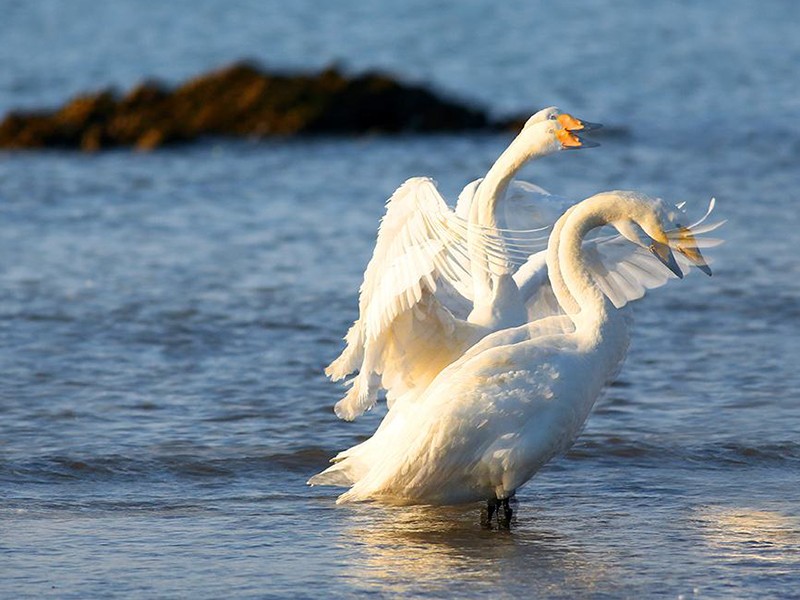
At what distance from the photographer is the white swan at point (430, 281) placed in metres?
7.84

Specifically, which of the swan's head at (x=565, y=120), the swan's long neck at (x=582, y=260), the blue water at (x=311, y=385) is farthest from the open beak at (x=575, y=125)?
the blue water at (x=311, y=385)

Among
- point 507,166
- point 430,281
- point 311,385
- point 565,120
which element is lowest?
point 311,385

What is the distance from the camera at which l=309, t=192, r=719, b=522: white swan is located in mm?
7652

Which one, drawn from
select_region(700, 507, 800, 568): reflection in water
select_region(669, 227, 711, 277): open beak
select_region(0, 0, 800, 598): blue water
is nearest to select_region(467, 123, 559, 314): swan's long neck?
select_region(669, 227, 711, 277): open beak

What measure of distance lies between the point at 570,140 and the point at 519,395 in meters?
1.69

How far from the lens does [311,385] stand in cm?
1081

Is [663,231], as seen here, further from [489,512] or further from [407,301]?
[489,512]

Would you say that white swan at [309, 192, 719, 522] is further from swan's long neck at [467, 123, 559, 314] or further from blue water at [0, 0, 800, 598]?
swan's long neck at [467, 123, 559, 314]

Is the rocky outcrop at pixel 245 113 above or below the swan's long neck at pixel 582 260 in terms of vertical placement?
above

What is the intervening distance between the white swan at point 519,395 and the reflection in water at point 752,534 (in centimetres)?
86

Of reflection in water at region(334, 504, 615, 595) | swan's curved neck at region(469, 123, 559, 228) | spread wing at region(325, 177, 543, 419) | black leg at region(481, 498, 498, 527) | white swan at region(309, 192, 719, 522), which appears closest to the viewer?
reflection in water at region(334, 504, 615, 595)

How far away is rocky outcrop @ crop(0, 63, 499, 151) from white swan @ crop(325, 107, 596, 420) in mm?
Result: 13062

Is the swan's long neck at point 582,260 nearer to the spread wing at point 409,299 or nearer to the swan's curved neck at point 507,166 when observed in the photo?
the spread wing at point 409,299

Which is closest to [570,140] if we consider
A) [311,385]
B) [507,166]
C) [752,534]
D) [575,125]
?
[575,125]
